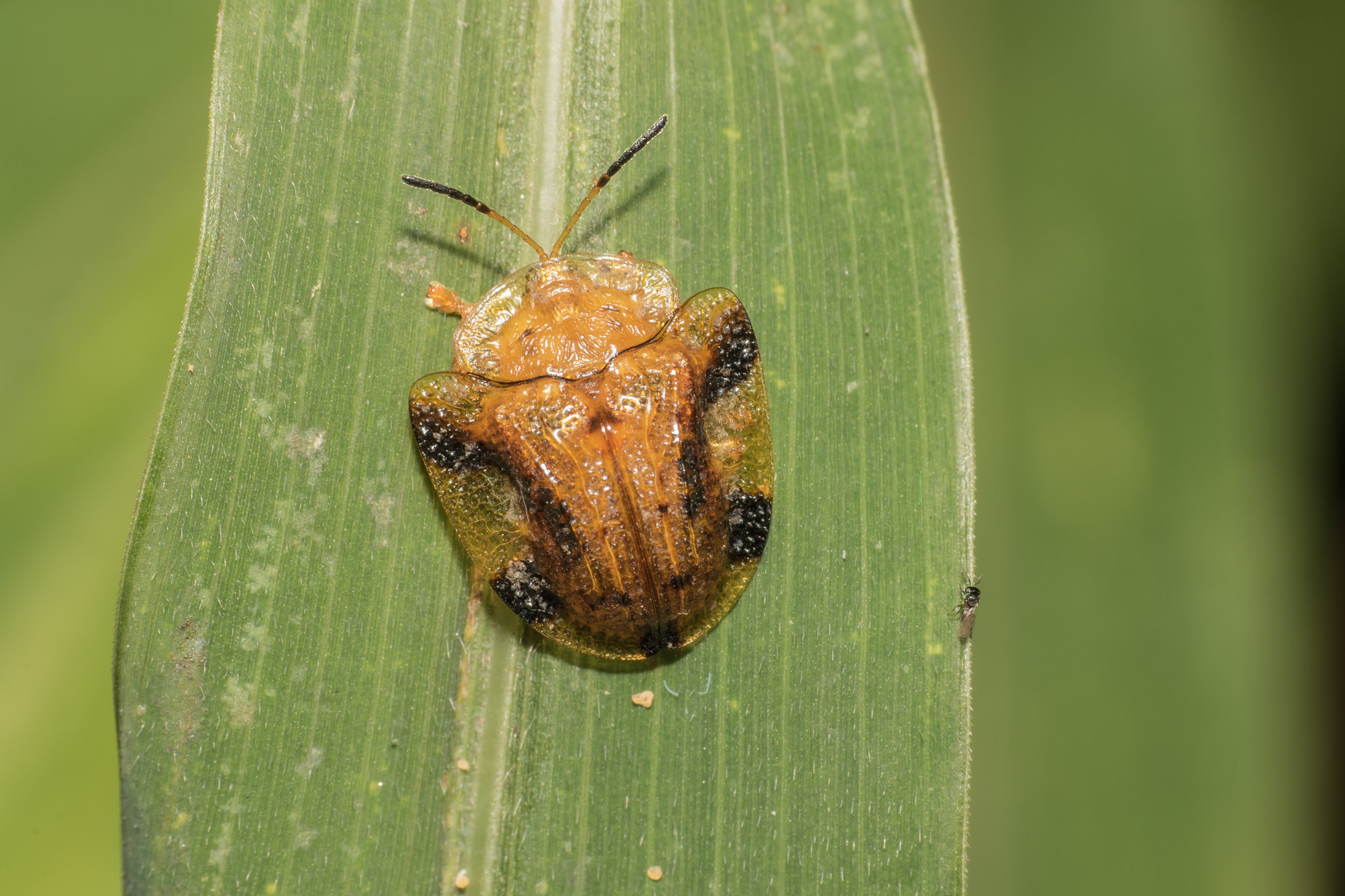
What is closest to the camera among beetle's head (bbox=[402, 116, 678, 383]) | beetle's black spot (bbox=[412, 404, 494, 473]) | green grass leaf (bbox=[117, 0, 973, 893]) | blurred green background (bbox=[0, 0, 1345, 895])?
green grass leaf (bbox=[117, 0, 973, 893])

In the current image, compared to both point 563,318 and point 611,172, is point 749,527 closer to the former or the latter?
point 563,318

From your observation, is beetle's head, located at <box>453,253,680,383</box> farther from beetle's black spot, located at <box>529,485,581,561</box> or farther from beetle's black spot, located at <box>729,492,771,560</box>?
beetle's black spot, located at <box>729,492,771,560</box>

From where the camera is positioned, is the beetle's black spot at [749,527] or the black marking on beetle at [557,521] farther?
the beetle's black spot at [749,527]

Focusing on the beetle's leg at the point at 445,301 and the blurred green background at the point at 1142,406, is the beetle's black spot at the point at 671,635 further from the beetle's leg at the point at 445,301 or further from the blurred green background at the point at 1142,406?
the blurred green background at the point at 1142,406

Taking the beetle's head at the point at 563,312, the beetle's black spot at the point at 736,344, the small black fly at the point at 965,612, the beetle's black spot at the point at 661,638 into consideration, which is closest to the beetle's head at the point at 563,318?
the beetle's head at the point at 563,312

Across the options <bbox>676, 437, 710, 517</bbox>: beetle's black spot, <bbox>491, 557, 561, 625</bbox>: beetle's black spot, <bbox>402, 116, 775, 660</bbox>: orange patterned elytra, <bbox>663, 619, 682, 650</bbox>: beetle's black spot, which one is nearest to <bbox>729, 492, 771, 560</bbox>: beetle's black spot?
<bbox>402, 116, 775, 660</bbox>: orange patterned elytra
